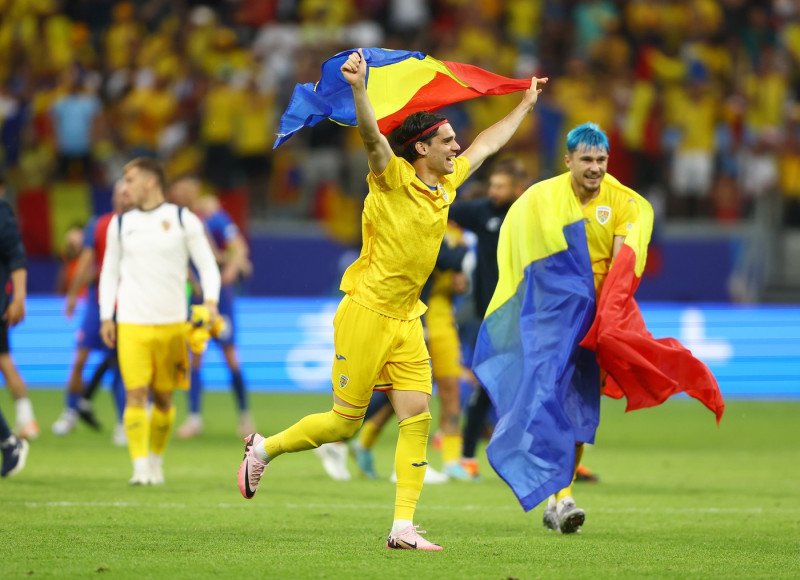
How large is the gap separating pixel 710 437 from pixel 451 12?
452 inches

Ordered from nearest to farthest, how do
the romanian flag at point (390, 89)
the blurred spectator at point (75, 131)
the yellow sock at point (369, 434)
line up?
the romanian flag at point (390, 89) < the yellow sock at point (369, 434) < the blurred spectator at point (75, 131)

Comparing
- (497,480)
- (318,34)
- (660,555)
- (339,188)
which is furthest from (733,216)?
(660,555)

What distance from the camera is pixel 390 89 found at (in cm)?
739

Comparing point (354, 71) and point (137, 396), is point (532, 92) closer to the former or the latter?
point (354, 71)

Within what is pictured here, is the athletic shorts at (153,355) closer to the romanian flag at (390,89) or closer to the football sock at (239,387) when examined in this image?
the romanian flag at (390,89)

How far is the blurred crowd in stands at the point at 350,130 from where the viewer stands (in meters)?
19.9

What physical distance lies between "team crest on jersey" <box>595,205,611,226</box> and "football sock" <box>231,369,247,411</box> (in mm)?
6156

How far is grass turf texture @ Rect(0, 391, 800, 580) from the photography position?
6.02 meters

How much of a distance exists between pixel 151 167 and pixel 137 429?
1.93m

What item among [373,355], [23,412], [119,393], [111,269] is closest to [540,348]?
[373,355]

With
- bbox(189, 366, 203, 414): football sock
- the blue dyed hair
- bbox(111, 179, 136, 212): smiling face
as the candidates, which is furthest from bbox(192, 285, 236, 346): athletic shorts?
the blue dyed hair

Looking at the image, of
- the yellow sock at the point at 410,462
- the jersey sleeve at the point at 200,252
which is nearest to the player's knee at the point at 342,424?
the yellow sock at the point at 410,462

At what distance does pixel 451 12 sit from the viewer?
74.3ft

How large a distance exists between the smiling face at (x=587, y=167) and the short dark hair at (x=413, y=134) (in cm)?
116
